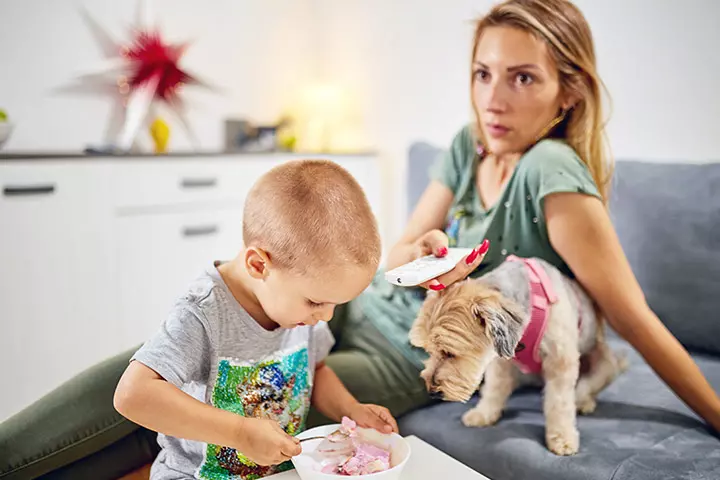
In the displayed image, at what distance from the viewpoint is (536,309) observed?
4.01 ft

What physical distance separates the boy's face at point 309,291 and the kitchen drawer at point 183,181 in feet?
6.02

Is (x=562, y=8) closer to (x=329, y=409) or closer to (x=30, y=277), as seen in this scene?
(x=329, y=409)

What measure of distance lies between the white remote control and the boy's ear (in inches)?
7.5

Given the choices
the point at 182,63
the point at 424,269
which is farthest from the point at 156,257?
the point at 424,269

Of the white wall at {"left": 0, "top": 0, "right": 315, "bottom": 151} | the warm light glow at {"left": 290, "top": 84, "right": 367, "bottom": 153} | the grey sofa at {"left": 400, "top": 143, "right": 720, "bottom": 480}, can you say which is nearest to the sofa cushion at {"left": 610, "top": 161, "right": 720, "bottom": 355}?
the grey sofa at {"left": 400, "top": 143, "right": 720, "bottom": 480}

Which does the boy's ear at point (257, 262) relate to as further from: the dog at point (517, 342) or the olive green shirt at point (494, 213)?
the olive green shirt at point (494, 213)

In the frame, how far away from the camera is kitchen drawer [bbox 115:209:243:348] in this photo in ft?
9.00

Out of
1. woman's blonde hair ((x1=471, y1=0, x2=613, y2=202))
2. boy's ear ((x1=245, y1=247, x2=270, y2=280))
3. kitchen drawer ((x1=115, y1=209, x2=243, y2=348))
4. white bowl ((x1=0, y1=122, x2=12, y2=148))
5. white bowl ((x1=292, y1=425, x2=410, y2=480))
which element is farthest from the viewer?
kitchen drawer ((x1=115, y1=209, x2=243, y2=348))

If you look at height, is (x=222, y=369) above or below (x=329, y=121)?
below

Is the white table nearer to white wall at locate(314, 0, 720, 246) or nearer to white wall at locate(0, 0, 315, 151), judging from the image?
white wall at locate(314, 0, 720, 246)

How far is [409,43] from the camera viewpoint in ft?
10.8

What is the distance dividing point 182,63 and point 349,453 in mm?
2827

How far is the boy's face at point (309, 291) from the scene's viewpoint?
1.00 metres

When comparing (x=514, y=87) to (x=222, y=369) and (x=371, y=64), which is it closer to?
(x=222, y=369)
